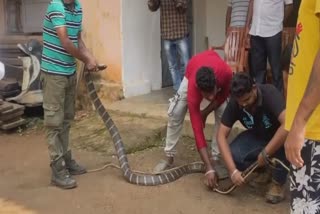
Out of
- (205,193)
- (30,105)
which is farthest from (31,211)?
(30,105)

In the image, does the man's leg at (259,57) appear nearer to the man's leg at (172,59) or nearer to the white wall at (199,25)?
the man's leg at (172,59)

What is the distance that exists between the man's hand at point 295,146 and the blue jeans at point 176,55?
4.75 metres

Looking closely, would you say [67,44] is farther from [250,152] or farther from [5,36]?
[5,36]

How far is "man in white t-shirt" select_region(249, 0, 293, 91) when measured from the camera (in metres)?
5.59

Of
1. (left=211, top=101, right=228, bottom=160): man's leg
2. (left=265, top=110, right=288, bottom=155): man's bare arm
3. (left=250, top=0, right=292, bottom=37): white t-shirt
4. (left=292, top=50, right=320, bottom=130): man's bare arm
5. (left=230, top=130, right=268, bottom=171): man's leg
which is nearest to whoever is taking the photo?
(left=292, top=50, right=320, bottom=130): man's bare arm

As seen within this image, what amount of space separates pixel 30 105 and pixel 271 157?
4032 mm

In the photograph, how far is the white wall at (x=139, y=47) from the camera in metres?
7.11

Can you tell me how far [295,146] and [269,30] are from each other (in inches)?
144

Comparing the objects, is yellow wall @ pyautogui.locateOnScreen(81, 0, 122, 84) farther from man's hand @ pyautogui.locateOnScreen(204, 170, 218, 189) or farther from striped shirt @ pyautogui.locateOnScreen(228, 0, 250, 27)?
man's hand @ pyautogui.locateOnScreen(204, 170, 218, 189)

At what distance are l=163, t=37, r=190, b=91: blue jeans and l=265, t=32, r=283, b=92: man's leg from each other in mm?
1477

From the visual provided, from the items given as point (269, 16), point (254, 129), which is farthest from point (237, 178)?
point (269, 16)

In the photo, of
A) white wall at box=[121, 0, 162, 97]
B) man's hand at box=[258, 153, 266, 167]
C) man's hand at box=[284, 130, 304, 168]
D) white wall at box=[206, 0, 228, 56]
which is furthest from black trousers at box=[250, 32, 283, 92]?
man's hand at box=[284, 130, 304, 168]

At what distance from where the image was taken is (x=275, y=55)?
565 centimetres

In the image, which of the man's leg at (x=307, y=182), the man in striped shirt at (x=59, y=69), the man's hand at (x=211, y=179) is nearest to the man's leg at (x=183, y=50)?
the man in striped shirt at (x=59, y=69)
